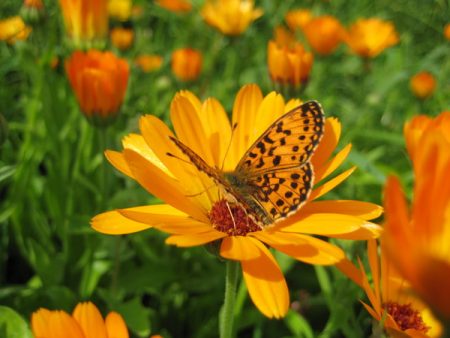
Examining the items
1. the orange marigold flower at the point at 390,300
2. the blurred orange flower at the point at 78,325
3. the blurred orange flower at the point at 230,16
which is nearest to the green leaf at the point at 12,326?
the blurred orange flower at the point at 78,325

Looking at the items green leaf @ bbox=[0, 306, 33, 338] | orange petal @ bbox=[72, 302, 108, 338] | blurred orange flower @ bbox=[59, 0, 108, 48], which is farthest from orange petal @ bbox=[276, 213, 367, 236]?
blurred orange flower @ bbox=[59, 0, 108, 48]

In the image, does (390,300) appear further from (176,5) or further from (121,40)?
(176,5)

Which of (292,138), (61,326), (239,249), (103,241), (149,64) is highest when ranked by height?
(292,138)

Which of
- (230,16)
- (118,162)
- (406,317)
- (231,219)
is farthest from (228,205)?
(230,16)

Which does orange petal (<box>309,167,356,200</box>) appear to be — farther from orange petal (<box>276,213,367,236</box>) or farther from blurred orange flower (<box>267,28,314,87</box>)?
blurred orange flower (<box>267,28,314,87</box>)

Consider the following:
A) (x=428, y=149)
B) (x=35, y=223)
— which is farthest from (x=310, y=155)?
(x=35, y=223)
